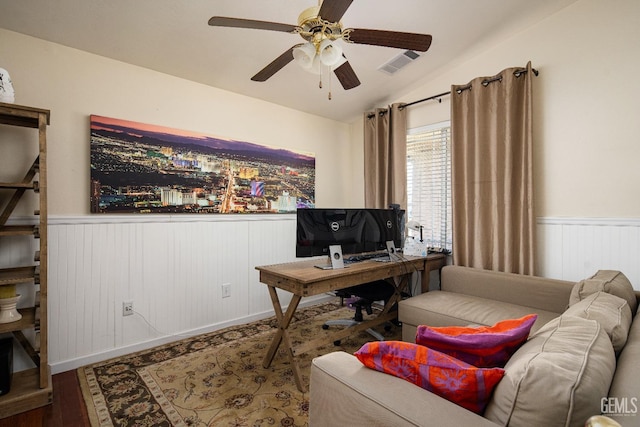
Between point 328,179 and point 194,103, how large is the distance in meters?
1.85

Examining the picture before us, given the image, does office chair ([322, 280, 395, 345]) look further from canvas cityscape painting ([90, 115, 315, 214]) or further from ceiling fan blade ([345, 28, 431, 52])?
ceiling fan blade ([345, 28, 431, 52])

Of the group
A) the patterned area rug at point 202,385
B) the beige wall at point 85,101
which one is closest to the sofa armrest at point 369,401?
the patterned area rug at point 202,385

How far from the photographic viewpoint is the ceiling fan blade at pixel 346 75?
2.09 metres

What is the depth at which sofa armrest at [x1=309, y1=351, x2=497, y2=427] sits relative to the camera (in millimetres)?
796

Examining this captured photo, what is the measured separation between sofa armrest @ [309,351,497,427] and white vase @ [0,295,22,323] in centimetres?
194

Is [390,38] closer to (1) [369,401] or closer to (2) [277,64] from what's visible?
(2) [277,64]

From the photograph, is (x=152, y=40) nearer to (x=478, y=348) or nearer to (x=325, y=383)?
(x=325, y=383)

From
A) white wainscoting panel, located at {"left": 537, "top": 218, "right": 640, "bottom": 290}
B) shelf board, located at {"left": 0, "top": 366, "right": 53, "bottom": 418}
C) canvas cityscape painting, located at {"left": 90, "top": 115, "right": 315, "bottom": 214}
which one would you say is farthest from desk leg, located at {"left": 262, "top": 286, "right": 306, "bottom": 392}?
white wainscoting panel, located at {"left": 537, "top": 218, "right": 640, "bottom": 290}

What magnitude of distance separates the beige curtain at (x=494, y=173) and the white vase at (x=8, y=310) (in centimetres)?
341

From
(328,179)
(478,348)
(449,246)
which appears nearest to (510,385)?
(478,348)

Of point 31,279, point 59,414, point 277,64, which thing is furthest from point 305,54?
point 59,414

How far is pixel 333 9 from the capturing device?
1454mm

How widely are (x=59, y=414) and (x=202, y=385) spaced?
2.56ft

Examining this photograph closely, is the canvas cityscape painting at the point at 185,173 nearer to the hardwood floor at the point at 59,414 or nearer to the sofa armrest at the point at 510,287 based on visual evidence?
the hardwood floor at the point at 59,414
